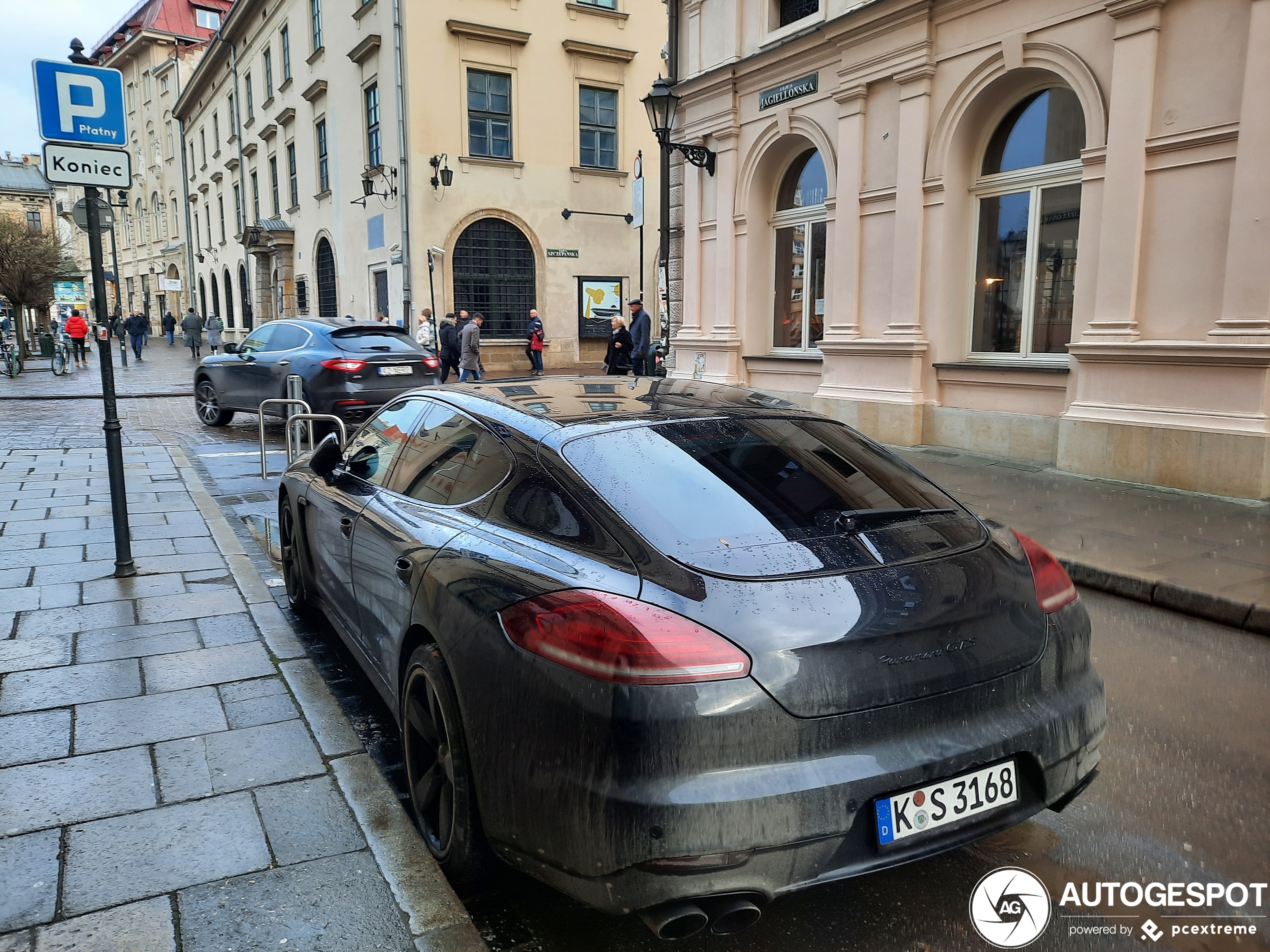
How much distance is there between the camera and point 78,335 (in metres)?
31.4

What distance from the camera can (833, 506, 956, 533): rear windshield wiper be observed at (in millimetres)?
2645

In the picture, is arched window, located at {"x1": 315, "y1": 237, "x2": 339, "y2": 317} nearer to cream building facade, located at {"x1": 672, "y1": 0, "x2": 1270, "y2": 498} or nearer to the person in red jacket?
the person in red jacket

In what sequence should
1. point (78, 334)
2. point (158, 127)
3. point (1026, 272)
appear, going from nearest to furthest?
point (1026, 272), point (78, 334), point (158, 127)

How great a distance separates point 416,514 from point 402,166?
78.2ft

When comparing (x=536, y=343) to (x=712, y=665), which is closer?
(x=712, y=665)

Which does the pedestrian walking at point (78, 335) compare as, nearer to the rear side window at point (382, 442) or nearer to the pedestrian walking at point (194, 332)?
the pedestrian walking at point (194, 332)

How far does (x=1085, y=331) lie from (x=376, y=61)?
890 inches

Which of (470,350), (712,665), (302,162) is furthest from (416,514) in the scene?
(302,162)

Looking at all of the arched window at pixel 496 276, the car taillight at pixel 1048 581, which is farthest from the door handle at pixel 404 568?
the arched window at pixel 496 276

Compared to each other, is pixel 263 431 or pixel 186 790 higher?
pixel 263 431

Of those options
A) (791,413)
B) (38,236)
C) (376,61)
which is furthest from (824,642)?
(38,236)

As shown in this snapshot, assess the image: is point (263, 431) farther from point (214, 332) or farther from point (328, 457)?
point (214, 332)

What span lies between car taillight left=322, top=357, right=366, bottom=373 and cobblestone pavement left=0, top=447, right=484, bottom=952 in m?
6.72

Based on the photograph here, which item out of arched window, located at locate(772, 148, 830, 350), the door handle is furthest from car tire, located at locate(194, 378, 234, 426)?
the door handle
